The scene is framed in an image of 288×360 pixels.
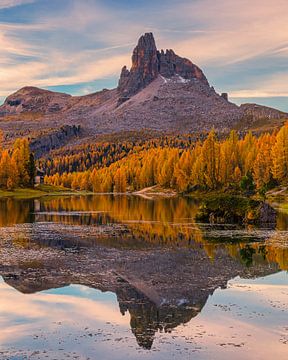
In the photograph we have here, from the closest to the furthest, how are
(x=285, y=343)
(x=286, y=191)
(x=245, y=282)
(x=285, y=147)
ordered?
(x=285, y=343) < (x=245, y=282) < (x=286, y=191) < (x=285, y=147)

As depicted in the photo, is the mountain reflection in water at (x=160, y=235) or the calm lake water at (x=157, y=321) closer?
A: the calm lake water at (x=157, y=321)

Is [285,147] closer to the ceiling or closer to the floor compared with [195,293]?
closer to the ceiling

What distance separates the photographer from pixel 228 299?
25.8 m

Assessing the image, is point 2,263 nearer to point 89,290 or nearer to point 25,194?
point 89,290

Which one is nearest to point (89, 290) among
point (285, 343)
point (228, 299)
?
point (228, 299)

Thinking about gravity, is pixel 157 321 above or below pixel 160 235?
above

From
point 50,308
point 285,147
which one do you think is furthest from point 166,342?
point 285,147

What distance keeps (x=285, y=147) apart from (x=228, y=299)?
9668cm

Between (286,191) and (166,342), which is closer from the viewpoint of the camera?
(166,342)

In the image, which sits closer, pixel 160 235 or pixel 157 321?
pixel 157 321

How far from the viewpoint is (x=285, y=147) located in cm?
11725

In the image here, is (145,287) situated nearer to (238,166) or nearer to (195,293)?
(195,293)

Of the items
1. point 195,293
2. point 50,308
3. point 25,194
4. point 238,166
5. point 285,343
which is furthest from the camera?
point 238,166

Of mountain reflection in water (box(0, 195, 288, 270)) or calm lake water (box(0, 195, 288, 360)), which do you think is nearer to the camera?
calm lake water (box(0, 195, 288, 360))
